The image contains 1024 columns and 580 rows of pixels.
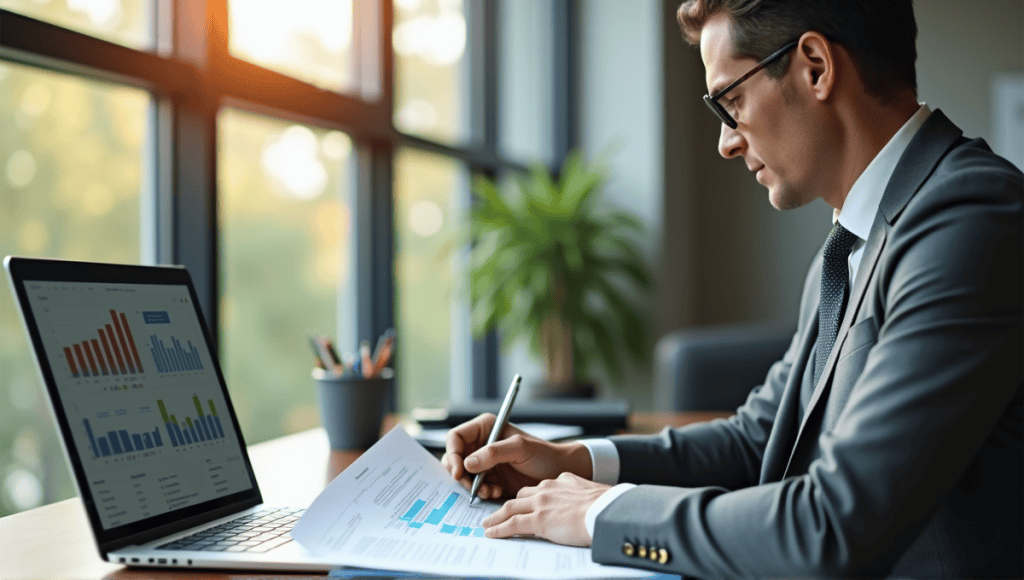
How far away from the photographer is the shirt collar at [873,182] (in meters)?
0.98

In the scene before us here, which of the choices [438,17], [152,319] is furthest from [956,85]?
[152,319]

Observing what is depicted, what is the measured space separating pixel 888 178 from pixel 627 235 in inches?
119

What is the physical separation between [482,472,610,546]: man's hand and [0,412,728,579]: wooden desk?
0.72ft

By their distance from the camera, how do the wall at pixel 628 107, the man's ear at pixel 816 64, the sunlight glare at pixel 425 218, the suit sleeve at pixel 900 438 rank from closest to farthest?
the suit sleeve at pixel 900 438 < the man's ear at pixel 816 64 < the sunlight glare at pixel 425 218 < the wall at pixel 628 107

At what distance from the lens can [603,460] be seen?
112 cm

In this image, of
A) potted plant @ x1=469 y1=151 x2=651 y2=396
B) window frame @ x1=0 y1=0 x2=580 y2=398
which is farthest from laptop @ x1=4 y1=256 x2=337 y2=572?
potted plant @ x1=469 y1=151 x2=651 y2=396

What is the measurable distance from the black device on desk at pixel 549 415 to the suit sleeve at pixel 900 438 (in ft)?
2.62

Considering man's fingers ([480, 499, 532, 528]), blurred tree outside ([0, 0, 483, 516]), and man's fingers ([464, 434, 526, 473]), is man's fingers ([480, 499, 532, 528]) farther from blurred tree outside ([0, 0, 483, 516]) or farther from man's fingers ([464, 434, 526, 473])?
blurred tree outside ([0, 0, 483, 516])

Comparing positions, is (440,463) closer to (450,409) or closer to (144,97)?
(450,409)

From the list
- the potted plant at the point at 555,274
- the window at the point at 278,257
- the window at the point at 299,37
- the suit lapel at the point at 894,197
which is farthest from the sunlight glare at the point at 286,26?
the suit lapel at the point at 894,197

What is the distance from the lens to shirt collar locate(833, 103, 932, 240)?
975mm

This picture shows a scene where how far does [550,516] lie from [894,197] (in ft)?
1.65

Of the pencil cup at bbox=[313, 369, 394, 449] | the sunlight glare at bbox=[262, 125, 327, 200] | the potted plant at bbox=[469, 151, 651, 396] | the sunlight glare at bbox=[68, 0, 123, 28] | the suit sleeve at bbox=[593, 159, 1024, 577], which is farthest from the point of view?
the potted plant at bbox=[469, 151, 651, 396]

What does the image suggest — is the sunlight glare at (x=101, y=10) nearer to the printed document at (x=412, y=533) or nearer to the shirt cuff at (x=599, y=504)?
the printed document at (x=412, y=533)
